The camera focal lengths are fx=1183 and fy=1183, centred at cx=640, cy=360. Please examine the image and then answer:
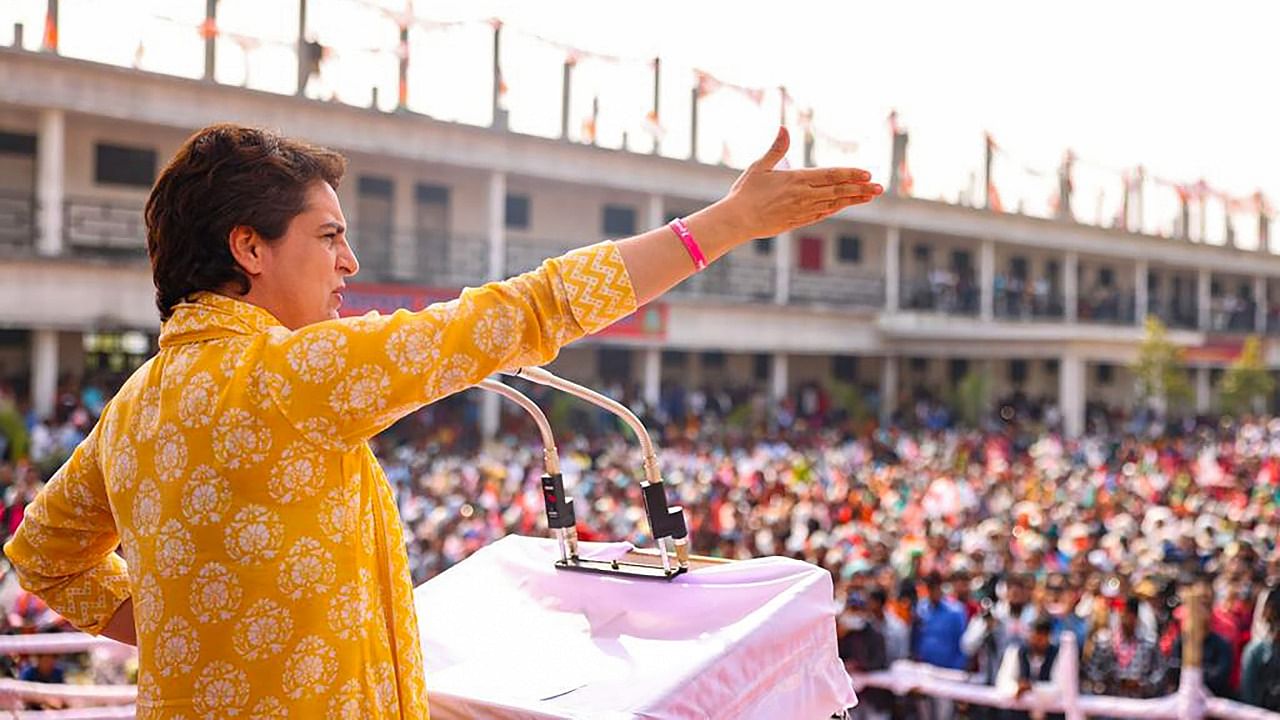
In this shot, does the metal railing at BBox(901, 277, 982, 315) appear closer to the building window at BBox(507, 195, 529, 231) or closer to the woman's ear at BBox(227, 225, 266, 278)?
the building window at BBox(507, 195, 529, 231)

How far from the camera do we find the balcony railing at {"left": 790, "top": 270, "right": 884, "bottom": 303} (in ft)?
84.1

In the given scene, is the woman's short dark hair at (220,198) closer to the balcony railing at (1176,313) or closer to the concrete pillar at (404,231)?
the concrete pillar at (404,231)

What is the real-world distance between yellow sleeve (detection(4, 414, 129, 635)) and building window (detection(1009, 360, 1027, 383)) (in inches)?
1236

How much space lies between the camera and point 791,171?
5.58 ft

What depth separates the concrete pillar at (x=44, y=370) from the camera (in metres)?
15.1

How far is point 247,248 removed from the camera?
167 cm

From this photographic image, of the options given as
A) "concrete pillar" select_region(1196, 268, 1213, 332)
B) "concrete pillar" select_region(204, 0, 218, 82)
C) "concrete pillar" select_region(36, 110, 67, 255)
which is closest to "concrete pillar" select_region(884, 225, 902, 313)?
"concrete pillar" select_region(1196, 268, 1213, 332)

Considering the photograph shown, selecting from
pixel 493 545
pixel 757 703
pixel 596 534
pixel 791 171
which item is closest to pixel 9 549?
pixel 493 545

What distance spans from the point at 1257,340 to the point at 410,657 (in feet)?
119

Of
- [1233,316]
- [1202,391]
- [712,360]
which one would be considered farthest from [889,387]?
[1233,316]

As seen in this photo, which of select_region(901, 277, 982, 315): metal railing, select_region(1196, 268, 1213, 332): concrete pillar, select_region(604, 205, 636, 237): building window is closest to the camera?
select_region(604, 205, 636, 237): building window

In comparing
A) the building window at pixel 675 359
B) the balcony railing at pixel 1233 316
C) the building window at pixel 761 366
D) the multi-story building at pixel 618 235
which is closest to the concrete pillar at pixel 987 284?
the multi-story building at pixel 618 235

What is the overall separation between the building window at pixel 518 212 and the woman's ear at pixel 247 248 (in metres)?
20.4

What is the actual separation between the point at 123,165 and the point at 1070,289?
76.0ft
